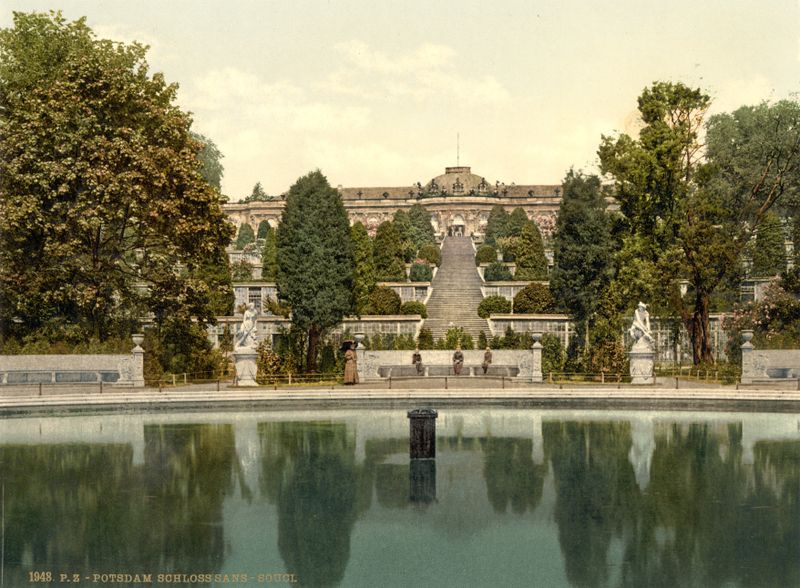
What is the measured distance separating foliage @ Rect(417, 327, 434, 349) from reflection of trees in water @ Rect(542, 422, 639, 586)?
71.3ft

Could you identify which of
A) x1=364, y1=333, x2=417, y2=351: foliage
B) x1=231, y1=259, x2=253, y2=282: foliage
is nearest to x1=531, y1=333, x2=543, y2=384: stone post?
x1=364, y1=333, x2=417, y2=351: foliage

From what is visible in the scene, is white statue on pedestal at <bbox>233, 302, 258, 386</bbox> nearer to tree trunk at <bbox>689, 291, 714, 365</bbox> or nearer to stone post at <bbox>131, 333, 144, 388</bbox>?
stone post at <bbox>131, 333, 144, 388</bbox>

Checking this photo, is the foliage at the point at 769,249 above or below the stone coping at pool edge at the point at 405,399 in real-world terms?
above

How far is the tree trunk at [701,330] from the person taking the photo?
45.4m

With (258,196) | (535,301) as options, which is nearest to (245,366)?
(535,301)

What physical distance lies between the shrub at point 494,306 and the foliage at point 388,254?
11020 mm

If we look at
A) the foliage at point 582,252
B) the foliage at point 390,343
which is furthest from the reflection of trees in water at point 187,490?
the foliage at point 582,252

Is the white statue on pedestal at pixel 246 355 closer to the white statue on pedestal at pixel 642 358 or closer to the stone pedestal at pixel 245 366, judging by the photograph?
the stone pedestal at pixel 245 366

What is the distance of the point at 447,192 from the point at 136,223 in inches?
4568

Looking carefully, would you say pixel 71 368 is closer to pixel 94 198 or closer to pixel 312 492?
pixel 94 198

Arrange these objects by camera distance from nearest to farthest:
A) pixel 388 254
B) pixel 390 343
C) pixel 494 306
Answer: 1. pixel 390 343
2. pixel 494 306
3. pixel 388 254

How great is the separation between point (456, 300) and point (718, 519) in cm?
4839

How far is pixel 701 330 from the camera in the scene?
A: 152 feet

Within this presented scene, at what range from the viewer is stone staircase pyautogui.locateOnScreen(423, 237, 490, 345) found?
61.8m
